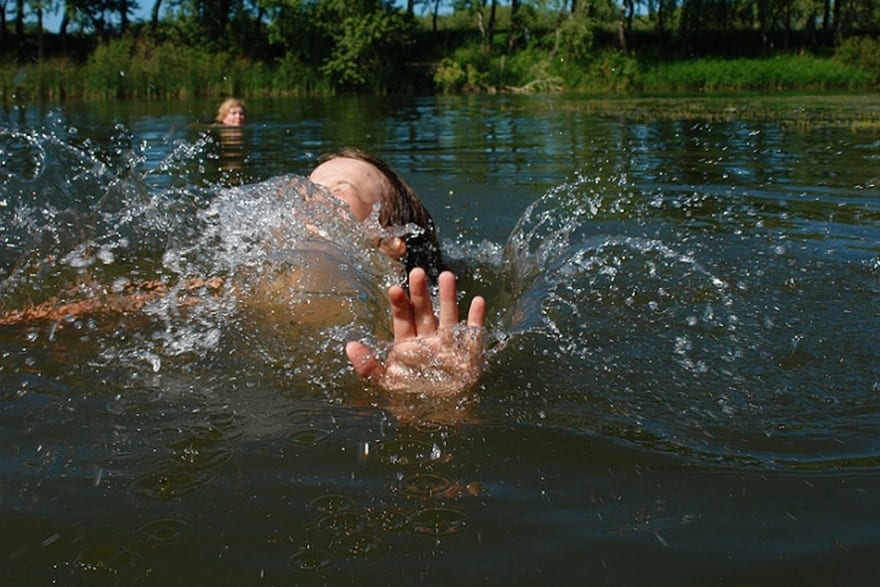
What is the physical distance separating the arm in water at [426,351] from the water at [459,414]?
78 mm

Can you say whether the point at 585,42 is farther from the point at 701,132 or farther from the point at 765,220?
the point at 765,220

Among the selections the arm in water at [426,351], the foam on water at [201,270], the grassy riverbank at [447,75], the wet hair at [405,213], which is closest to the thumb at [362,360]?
the arm in water at [426,351]

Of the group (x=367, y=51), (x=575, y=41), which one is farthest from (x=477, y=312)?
(x=575, y=41)

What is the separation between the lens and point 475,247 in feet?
18.2

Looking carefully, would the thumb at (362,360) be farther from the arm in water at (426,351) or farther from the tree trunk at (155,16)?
the tree trunk at (155,16)

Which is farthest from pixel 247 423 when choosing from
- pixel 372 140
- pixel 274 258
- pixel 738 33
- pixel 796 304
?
pixel 738 33

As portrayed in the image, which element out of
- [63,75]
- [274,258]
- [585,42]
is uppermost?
[585,42]

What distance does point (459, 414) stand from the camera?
2.52 meters

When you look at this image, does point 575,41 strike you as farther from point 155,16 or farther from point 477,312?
point 477,312

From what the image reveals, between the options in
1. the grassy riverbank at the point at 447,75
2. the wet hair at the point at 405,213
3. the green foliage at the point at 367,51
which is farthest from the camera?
the green foliage at the point at 367,51

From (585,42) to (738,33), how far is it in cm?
1481

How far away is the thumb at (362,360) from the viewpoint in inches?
99.7

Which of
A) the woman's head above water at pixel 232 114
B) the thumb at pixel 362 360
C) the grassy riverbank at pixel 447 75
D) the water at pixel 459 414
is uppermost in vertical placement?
the grassy riverbank at pixel 447 75

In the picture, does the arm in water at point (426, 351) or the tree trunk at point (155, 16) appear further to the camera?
the tree trunk at point (155, 16)
